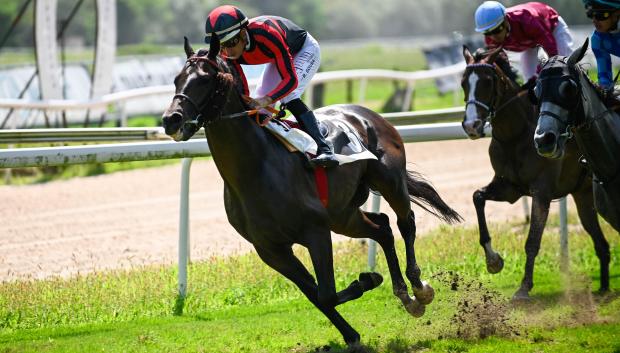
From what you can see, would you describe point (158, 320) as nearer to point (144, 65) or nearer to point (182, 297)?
point (182, 297)

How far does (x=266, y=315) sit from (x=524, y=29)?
9.98ft

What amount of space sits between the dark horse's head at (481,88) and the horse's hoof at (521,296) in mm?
1160

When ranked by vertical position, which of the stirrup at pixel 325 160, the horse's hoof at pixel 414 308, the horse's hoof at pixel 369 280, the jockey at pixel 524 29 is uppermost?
the jockey at pixel 524 29

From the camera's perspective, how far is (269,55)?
5559mm

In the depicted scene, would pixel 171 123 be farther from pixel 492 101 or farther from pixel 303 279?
pixel 492 101

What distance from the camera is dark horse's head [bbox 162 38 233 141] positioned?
4.93 meters

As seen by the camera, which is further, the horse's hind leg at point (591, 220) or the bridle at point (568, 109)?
the horse's hind leg at point (591, 220)

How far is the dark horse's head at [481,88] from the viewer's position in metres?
7.05

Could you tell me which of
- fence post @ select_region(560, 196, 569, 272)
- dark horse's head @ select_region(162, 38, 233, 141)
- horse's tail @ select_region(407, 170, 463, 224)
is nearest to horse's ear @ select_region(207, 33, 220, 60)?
dark horse's head @ select_region(162, 38, 233, 141)

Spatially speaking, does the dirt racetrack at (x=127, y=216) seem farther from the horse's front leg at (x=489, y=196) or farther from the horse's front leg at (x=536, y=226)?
the horse's front leg at (x=536, y=226)

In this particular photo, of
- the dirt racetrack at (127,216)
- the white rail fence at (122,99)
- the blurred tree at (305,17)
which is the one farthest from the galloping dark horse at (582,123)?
the blurred tree at (305,17)

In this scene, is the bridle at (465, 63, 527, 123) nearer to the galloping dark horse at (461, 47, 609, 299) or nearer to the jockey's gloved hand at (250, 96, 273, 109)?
the galloping dark horse at (461, 47, 609, 299)

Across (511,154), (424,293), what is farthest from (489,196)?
(424,293)

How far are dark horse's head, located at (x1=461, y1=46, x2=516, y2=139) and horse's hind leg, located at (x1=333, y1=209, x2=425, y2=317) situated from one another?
1041mm
